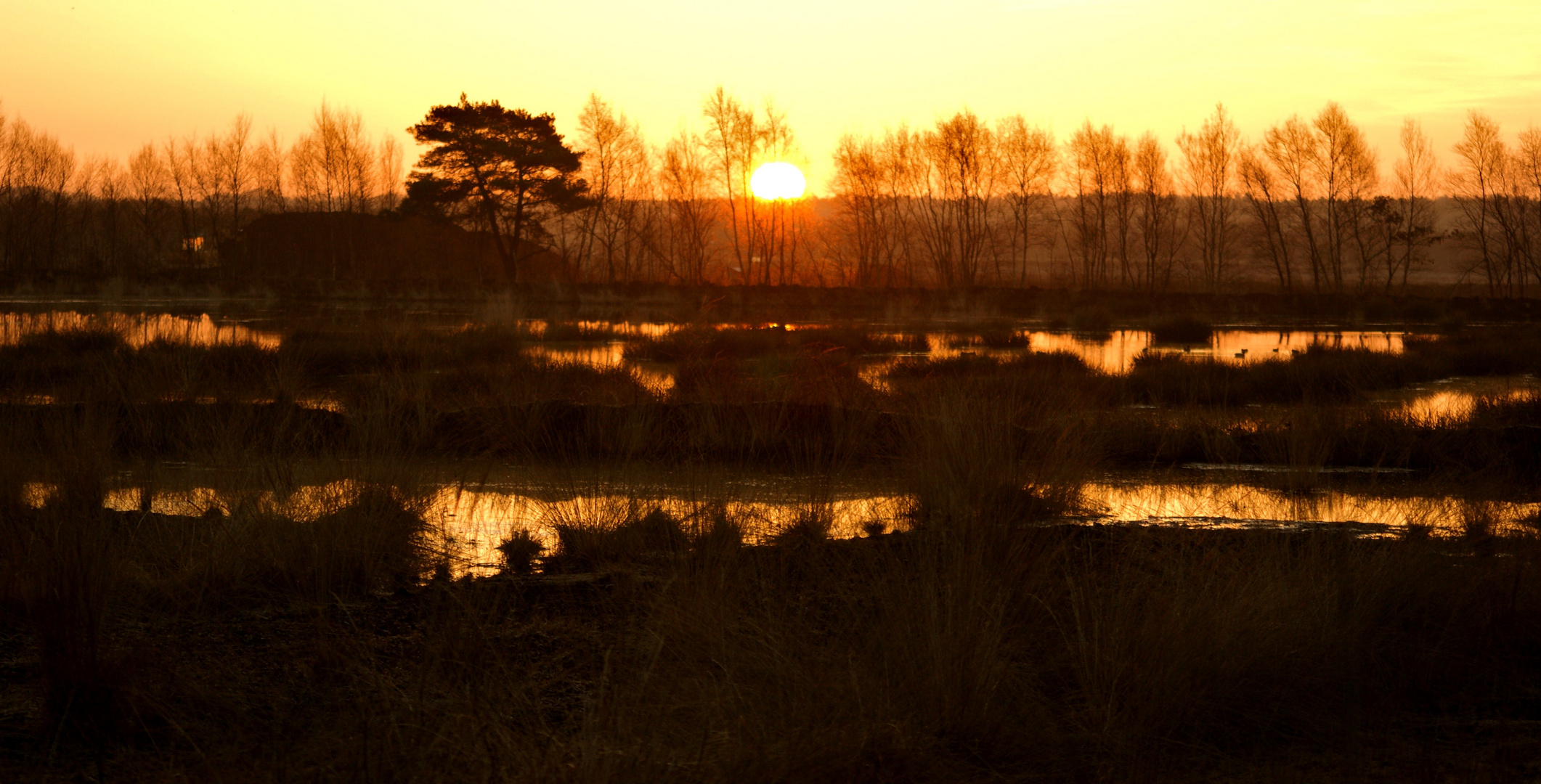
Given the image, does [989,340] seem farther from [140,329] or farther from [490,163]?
[490,163]

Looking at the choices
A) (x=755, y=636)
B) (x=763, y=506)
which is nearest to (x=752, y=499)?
(x=763, y=506)

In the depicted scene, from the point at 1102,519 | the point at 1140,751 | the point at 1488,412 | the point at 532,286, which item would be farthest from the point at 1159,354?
the point at 532,286

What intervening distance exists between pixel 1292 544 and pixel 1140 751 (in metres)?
2.96

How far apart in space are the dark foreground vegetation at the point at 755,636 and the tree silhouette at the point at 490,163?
34431mm

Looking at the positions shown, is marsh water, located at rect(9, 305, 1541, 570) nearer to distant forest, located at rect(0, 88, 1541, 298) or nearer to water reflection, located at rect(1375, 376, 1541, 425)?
water reflection, located at rect(1375, 376, 1541, 425)

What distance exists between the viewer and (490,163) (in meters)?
41.0

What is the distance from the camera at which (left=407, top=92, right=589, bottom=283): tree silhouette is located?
40750 mm

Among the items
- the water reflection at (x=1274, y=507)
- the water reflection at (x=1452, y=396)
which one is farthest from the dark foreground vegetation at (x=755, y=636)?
the water reflection at (x=1452, y=396)

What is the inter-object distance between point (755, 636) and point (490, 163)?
3988 centimetres

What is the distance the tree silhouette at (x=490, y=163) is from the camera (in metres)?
40.8

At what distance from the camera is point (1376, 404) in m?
12.5

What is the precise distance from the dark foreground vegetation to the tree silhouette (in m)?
34.4

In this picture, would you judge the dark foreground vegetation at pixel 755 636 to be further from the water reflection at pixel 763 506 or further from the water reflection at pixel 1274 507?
the water reflection at pixel 1274 507

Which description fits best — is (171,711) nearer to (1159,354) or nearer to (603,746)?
(603,746)
